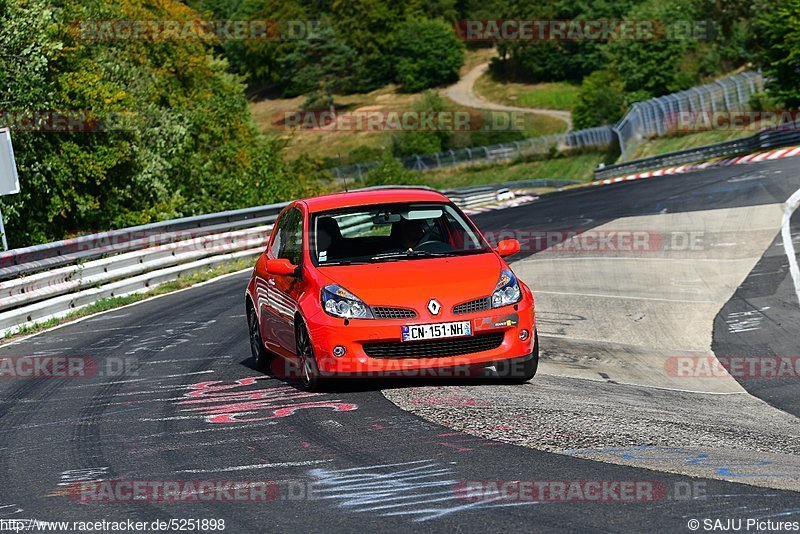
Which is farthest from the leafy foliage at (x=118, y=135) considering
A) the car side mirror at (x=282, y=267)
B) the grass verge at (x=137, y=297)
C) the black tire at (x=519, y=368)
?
the black tire at (x=519, y=368)

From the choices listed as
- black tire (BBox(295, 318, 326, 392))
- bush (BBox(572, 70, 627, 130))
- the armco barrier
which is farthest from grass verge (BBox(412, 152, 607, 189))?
black tire (BBox(295, 318, 326, 392))

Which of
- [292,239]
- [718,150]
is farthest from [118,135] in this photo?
[718,150]

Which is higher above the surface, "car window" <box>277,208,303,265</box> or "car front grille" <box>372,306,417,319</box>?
"car window" <box>277,208,303,265</box>

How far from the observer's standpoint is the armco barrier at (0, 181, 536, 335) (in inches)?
672

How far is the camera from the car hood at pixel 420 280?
365 inches

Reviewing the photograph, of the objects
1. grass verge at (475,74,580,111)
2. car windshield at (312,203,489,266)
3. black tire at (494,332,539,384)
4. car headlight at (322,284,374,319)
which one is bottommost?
grass verge at (475,74,580,111)

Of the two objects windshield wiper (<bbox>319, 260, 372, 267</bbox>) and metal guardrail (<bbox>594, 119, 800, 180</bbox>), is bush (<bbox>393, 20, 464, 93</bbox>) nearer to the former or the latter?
metal guardrail (<bbox>594, 119, 800, 180</bbox>)

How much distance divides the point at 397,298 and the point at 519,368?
127 cm

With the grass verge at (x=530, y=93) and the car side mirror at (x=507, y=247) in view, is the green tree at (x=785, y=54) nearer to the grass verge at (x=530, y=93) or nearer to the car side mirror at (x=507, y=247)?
the car side mirror at (x=507, y=247)

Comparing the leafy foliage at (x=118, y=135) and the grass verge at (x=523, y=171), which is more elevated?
the leafy foliage at (x=118, y=135)

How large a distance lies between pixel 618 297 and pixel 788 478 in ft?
35.7

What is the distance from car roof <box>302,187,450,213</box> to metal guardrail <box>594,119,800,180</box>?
35.1m

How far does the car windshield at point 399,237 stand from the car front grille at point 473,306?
2.90 ft

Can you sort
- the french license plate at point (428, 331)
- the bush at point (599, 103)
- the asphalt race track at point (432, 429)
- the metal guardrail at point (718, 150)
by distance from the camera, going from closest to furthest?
the asphalt race track at point (432, 429), the french license plate at point (428, 331), the metal guardrail at point (718, 150), the bush at point (599, 103)
